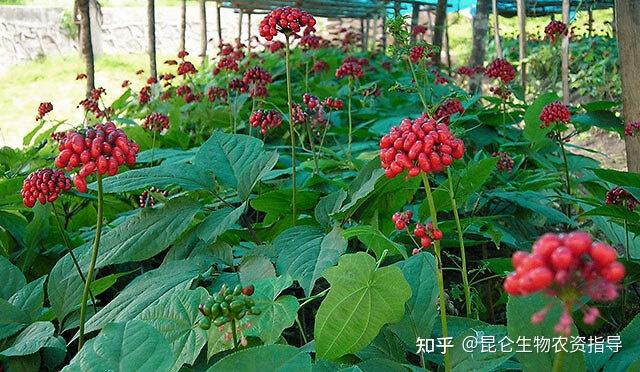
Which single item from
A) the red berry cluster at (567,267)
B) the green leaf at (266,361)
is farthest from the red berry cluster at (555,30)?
the red berry cluster at (567,267)

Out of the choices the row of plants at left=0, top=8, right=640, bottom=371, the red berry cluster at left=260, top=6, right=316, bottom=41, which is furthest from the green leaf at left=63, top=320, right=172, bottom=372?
the red berry cluster at left=260, top=6, right=316, bottom=41

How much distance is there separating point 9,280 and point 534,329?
1.08 metres

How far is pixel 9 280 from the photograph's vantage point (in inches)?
57.0

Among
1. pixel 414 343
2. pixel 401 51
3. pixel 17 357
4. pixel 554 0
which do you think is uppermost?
pixel 554 0

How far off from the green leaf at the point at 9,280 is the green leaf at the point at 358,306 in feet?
2.62

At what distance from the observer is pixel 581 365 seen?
2.92 feet

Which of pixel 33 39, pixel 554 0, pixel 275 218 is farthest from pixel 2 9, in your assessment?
pixel 275 218

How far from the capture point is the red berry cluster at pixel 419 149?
3.04ft

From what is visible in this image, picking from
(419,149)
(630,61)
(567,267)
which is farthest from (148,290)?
(630,61)

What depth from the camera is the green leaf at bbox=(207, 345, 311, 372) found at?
2.65 feet

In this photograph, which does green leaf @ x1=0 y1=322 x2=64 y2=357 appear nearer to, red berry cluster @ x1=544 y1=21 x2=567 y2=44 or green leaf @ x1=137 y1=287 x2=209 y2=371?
green leaf @ x1=137 y1=287 x2=209 y2=371

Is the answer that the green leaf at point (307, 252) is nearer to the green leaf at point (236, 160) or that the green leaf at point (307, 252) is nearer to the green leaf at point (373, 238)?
the green leaf at point (373, 238)

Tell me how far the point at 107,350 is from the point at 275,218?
2.84 ft

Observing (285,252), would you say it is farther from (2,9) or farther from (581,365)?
(2,9)
